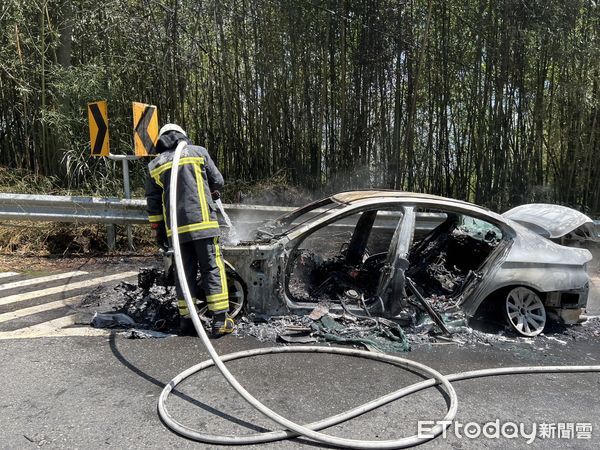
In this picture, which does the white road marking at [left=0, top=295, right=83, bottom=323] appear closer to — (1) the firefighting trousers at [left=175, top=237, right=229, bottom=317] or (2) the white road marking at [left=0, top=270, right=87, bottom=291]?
(2) the white road marking at [left=0, top=270, right=87, bottom=291]

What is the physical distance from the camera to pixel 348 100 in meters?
9.12

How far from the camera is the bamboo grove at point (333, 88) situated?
8.33 meters

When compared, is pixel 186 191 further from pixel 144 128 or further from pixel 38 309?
pixel 144 128

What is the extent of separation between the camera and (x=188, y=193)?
438cm

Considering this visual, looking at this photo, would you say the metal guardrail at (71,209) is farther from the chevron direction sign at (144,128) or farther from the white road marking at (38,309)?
the white road marking at (38,309)

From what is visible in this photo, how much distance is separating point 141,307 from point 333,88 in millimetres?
5688

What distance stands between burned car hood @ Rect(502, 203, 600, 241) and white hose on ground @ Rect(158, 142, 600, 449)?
4.99 feet

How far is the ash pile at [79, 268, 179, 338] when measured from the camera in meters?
4.62

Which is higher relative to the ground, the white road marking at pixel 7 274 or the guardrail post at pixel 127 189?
→ the guardrail post at pixel 127 189

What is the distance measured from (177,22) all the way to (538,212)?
6.39 meters

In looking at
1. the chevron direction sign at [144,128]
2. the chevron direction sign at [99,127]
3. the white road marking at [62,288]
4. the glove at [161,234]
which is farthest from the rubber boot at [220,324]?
the chevron direction sign at [99,127]

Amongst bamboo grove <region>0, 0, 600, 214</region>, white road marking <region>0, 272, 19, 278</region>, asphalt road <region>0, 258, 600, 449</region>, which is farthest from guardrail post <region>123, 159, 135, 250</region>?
asphalt road <region>0, 258, 600, 449</region>

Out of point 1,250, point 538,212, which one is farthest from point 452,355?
point 1,250

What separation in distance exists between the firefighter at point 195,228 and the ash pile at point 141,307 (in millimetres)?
280
